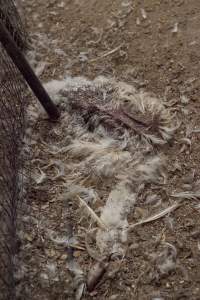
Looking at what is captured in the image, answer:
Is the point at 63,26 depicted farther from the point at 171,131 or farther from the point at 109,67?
the point at 171,131

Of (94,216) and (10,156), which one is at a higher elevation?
(10,156)

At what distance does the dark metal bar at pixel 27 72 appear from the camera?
2.22 m

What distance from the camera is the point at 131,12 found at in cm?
295

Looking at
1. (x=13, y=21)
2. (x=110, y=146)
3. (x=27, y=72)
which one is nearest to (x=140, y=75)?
(x=110, y=146)

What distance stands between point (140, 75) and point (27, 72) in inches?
25.7

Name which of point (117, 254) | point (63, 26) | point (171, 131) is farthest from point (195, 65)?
point (117, 254)

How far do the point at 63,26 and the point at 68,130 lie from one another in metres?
0.79

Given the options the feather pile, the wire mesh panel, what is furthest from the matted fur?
the wire mesh panel

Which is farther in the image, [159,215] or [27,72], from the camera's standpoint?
[27,72]

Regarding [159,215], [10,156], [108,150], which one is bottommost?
[159,215]

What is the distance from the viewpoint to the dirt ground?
2.10 m

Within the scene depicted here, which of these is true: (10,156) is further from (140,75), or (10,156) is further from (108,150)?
(140,75)

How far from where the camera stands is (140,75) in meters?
2.71

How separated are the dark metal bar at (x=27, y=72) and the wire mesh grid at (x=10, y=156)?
4.9 inches
